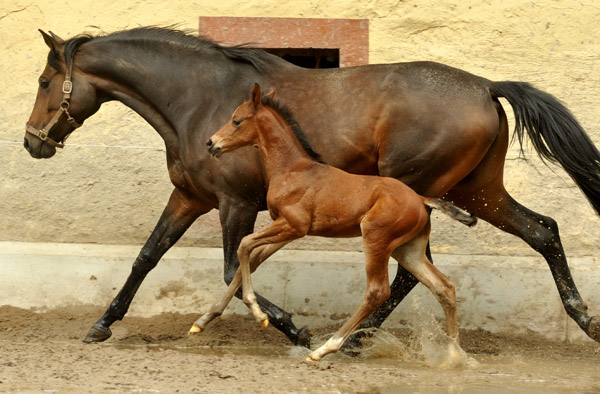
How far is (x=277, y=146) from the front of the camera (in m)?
5.21

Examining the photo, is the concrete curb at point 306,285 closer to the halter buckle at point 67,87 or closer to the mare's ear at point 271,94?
the halter buckle at point 67,87

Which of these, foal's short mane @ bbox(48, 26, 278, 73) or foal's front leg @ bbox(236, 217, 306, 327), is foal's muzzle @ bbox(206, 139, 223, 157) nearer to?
foal's front leg @ bbox(236, 217, 306, 327)

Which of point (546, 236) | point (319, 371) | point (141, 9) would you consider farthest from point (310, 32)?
point (319, 371)

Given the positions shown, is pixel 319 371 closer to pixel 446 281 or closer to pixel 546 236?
pixel 446 281

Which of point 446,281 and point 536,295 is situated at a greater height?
point 446,281

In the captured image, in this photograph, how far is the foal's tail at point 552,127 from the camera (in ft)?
18.2

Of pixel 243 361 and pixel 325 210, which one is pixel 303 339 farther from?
pixel 325 210

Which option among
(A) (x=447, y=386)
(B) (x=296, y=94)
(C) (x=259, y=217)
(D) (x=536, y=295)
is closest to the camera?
(A) (x=447, y=386)

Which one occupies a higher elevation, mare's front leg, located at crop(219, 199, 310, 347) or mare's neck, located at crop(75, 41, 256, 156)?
mare's neck, located at crop(75, 41, 256, 156)

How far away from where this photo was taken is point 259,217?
707cm

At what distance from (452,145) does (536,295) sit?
1.68 meters

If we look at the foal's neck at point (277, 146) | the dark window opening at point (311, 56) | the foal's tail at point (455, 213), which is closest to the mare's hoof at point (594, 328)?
the foal's tail at point (455, 213)

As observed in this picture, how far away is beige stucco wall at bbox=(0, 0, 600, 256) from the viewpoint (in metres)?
7.20

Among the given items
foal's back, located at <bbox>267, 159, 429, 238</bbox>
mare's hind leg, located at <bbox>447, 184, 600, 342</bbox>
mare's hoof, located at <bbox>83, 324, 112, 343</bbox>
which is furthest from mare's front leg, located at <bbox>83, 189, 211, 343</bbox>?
mare's hind leg, located at <bbox>447, 184, 600, 342</bbox>
